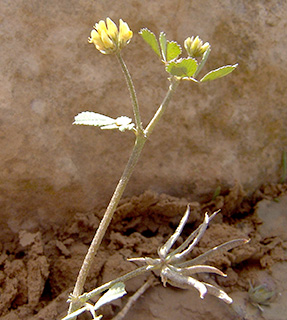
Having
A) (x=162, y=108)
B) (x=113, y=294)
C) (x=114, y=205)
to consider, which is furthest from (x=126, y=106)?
(x=113, y=294)

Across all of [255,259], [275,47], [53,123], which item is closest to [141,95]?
[53,123]

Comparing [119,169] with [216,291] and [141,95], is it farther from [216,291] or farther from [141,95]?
[216,291]

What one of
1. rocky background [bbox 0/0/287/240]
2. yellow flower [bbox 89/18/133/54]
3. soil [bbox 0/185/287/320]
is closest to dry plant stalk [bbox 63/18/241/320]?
yellow flower [bbox 89/18/133/54]

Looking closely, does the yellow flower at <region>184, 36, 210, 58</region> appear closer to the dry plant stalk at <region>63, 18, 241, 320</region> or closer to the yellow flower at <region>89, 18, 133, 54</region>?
the dry plant stalk at <region>63, 18, 241, 320</region>

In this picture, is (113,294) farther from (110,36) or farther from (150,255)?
(110,36)

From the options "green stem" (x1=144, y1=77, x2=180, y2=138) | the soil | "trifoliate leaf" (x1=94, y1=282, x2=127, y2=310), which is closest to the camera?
"trifoliate leaf" (x1=94, y1=282, x2=127, y2=310)
